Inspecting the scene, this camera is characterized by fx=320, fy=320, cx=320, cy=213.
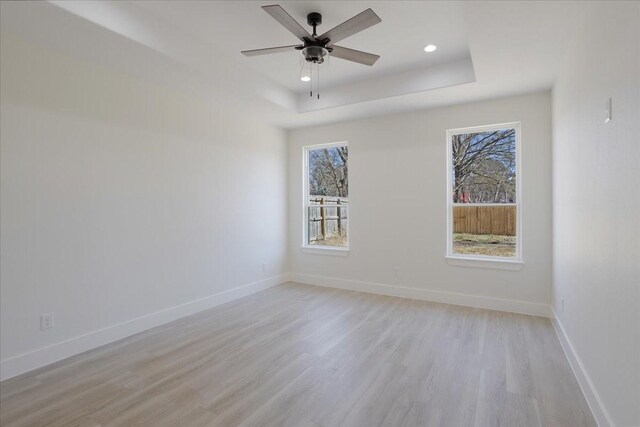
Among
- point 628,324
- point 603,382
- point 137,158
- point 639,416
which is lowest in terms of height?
point 603,382

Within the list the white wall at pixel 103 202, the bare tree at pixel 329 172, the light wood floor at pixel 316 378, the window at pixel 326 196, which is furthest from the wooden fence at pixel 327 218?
the light wood floor at pixel 316 378

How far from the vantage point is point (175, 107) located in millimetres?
3762

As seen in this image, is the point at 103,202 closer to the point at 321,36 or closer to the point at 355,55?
the point at 321,36

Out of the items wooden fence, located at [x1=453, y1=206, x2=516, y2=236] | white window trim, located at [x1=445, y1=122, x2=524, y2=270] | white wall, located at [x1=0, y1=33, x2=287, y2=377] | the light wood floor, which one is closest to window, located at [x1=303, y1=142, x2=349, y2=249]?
white wall, located at [x1=0, y1=33, x2=287, y2=377]

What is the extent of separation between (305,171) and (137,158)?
9.05 ft

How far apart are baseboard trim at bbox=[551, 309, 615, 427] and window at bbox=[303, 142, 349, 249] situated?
9.65 ft

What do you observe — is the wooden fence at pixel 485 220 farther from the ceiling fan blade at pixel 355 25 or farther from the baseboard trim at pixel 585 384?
the ceiling fan blade at pixel 355 25

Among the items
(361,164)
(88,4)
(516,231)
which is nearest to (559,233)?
(516,231)

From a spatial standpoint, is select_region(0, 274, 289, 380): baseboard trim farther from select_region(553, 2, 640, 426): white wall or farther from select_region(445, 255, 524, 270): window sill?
select_region(553, 2, 640, 426): white wall

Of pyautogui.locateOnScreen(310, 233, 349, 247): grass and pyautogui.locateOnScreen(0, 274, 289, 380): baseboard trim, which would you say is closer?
pyautogui.locateOnScreen(0, 274, 289, 380): baseboard trim

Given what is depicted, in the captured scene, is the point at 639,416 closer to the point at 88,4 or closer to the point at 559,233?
the point at 559,233

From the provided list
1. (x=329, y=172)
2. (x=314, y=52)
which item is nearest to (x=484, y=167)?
(x=329, y=172)

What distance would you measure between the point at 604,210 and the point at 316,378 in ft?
7.04

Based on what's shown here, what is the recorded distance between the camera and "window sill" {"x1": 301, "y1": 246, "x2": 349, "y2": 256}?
5.09 m
